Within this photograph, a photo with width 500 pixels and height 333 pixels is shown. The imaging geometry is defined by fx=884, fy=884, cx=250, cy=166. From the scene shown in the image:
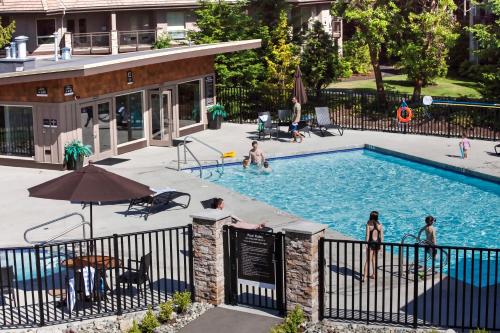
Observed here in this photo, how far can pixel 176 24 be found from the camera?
54.3 metres

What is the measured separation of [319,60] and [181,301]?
93.6 ft

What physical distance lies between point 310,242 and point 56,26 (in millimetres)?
39977

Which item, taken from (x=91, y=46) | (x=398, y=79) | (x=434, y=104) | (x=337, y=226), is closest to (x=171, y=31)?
(x=91, y=46)

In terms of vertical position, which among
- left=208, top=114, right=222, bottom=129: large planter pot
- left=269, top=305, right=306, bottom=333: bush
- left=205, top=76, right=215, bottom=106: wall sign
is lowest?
left=269, top=305, right=306, bottom=333: bush

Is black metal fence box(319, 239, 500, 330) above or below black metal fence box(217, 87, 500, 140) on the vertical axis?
below

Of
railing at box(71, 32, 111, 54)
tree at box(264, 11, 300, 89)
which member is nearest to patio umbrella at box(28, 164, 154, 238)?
tree at box(264, 11, 300, 89)

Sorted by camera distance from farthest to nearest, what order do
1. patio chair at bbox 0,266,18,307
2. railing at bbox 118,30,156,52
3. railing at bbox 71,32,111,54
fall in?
1. railing at bbox 118,30,156,52
2. railing at bbox 71,32,111,54
3. patio chair at bbox 0,266,18,307

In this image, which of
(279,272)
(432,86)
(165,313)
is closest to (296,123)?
(432,86)

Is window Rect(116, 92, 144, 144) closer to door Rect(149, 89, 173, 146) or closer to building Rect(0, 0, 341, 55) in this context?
door Rect(149, 89, 173, 146)

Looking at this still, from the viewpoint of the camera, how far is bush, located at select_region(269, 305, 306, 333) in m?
14.2

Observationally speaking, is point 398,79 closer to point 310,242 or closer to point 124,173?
point 124,173

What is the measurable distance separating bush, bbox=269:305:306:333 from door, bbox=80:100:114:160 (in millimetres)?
16628

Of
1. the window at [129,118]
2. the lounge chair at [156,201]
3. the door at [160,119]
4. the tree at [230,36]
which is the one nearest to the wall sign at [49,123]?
the window at [129,118]

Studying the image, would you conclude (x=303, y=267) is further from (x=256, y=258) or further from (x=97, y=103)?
(x=97, y=103)
